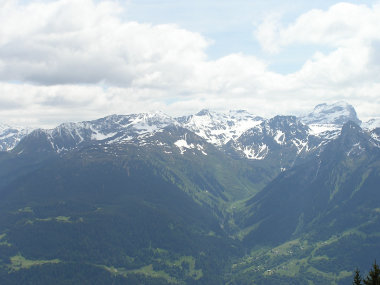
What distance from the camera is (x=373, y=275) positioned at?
68.2 metres
